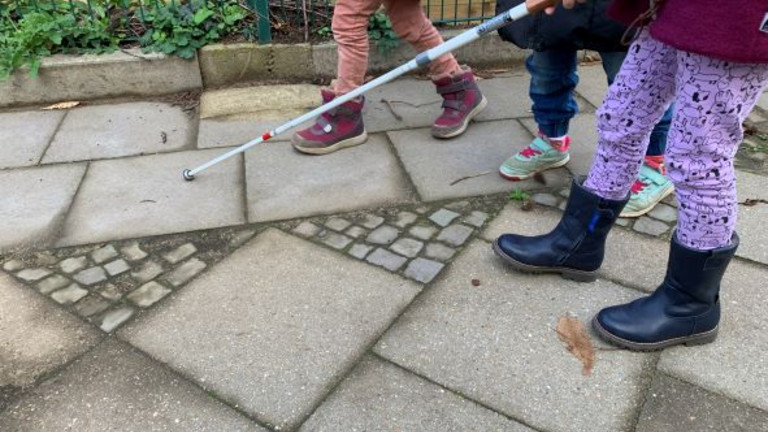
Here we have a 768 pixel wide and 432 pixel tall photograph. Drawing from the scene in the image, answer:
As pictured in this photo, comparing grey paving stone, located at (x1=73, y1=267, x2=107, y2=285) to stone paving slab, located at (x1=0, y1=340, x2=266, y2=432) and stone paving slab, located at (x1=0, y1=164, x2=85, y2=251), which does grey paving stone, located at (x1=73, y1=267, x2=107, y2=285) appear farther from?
stone paving slab, located at (x1=0, y1=340, x2=266, y2=432)

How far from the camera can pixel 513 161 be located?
284cm

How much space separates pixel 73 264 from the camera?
2340 mm

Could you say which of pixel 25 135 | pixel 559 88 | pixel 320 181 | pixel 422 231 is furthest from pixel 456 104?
pixel 25 135

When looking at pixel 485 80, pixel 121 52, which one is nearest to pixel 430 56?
pixel 485 80

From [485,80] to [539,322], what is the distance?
2415 mm

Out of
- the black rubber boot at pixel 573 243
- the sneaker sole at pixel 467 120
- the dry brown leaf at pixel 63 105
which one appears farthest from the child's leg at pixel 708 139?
the dry brown leaf at pixel 63 105

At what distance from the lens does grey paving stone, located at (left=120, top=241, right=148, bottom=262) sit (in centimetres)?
237

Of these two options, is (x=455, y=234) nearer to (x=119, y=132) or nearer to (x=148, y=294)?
(x=148, y=294)

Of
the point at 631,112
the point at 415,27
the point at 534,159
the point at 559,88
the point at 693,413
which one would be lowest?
the point at 693,413

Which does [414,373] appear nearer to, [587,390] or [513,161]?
[587,390]

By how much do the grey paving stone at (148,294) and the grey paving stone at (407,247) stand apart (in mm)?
854

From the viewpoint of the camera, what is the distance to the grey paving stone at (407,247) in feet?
7.75

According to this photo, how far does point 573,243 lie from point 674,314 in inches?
15.5

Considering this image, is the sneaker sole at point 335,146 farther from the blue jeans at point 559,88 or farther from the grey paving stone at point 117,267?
the grey paving stone at point 117,267
